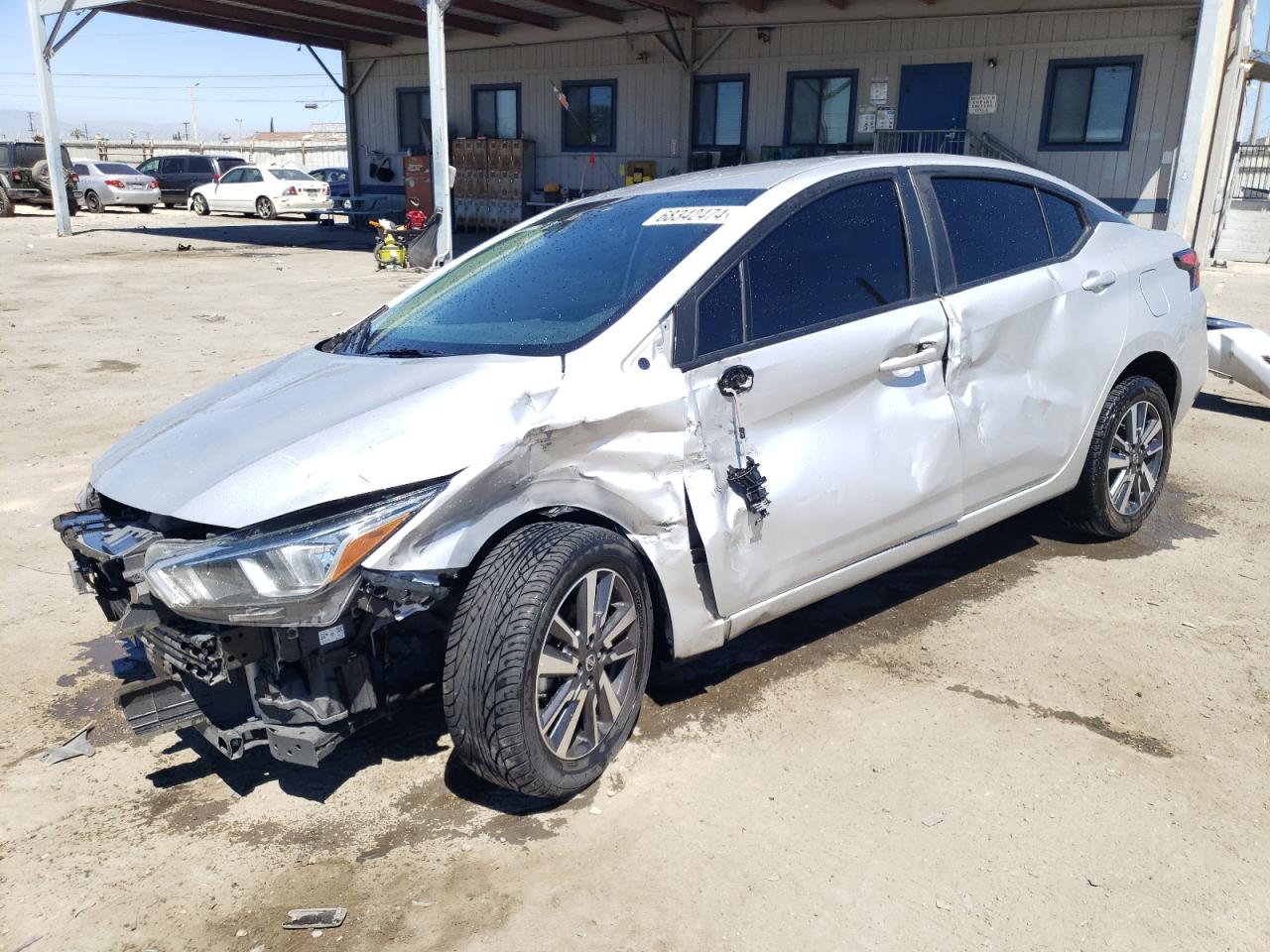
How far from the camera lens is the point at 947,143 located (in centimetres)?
1748

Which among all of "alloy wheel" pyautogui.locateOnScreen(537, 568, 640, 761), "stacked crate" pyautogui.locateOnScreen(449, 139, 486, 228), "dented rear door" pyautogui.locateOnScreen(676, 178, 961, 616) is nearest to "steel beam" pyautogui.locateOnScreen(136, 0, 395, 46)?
"stacked crate" pyautogui.locateOnScreen(449, 139, 486, 228)

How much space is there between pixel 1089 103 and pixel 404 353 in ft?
53.0

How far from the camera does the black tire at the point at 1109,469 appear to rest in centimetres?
448

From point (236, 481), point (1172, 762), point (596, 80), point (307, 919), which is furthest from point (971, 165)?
point (596, 80)

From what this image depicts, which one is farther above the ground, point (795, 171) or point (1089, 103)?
point (1089, 103)

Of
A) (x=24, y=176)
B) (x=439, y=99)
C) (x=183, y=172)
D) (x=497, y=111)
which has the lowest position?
(x=24, y=176)

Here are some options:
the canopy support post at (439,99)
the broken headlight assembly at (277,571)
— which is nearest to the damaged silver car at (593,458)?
the broken headlight assembly at (277,571)

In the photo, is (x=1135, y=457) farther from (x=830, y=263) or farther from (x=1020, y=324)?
(x=830, y=263)

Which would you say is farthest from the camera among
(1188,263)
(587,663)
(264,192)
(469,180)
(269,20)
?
(264,192)

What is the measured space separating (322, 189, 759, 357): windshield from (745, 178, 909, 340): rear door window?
0.21 meters

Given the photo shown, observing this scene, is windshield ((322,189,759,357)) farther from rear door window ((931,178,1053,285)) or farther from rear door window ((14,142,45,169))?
rear door window ((14,142,45,169))

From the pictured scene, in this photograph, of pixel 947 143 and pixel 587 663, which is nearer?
pixel 587 663

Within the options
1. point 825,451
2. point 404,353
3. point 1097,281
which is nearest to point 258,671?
point 404,353

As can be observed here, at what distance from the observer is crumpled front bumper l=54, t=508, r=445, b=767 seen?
253 centimetres
